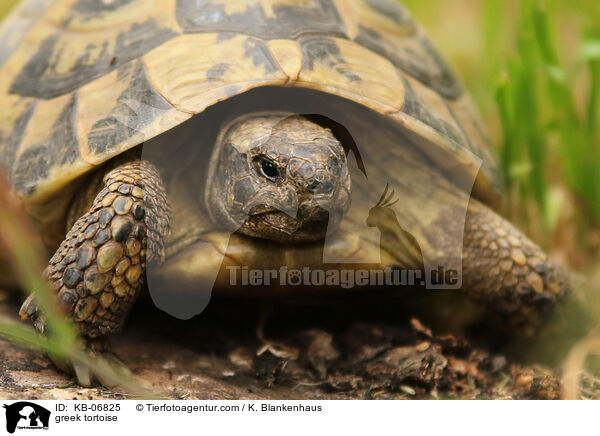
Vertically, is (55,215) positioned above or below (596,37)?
below

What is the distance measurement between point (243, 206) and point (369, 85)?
0.61 meters

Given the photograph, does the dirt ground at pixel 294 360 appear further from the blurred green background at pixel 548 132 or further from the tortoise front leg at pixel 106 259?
the blurred green background at pixel 548 132

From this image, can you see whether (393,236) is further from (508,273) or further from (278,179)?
(278,179)

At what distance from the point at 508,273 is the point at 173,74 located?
1.42 metres

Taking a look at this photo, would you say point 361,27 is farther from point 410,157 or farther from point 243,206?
point 243,206

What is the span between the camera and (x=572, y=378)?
2154 mm

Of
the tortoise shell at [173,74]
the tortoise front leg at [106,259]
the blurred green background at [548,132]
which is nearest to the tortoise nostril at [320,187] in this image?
the tortoise shell at [173,74]

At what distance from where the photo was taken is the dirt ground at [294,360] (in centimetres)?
195

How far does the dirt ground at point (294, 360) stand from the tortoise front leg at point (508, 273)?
0.23 metres
